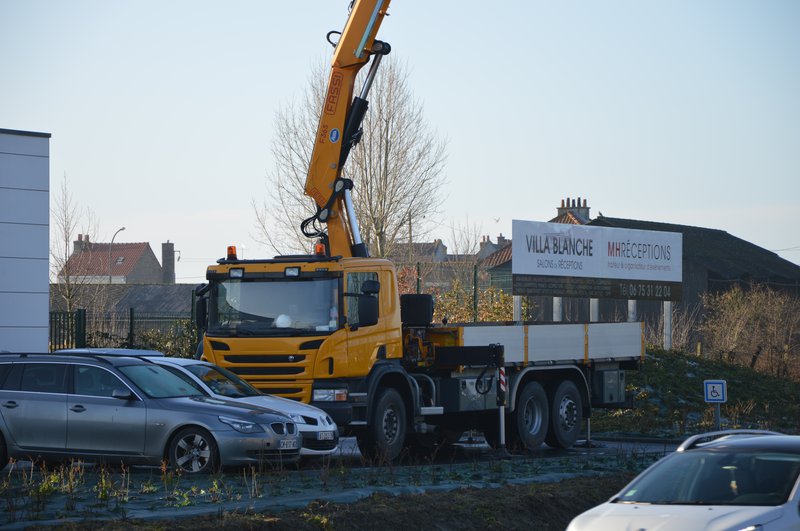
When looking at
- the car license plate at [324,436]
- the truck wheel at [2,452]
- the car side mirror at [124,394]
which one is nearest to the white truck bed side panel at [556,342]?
the car license plate at [324,436]

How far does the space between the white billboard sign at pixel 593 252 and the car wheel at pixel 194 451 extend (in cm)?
1577

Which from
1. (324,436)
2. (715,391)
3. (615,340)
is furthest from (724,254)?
(324,436)

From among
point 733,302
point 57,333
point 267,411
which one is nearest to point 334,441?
point 267,411

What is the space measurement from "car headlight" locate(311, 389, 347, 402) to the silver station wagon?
157 cm

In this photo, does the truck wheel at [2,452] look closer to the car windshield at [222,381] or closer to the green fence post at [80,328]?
the car windshield at [222,381]

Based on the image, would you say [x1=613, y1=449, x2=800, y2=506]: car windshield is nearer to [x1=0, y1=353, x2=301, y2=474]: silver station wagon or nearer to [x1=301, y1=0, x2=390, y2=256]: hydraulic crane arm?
[x1=0, y1=353, x2=301, y2=474]: silver station wagon

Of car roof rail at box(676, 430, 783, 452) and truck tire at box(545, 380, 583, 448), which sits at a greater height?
car roof rail at box(676, 430, 783, 452)

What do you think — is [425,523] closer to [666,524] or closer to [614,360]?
[666,524]

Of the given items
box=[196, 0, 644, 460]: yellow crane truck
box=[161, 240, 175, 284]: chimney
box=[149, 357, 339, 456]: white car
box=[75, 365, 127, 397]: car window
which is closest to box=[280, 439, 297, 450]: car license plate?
box=[149, 357, 339, 456]: white car

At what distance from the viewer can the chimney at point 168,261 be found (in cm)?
10494

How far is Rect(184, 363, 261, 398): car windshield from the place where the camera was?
16.1 metres

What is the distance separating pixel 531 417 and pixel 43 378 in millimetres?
8746

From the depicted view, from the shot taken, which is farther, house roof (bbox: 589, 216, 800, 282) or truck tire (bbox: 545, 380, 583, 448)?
house roof (bbox: 589, 216, 800, 282)

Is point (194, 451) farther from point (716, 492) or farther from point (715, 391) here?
point (715, 391)
